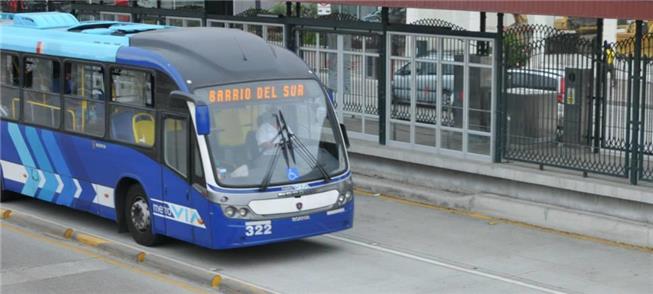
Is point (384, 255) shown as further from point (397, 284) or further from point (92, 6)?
point (92, 6)

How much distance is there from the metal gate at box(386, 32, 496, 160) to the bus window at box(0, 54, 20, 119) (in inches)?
240

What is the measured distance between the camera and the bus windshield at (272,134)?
41.0ft

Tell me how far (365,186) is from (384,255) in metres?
4.51

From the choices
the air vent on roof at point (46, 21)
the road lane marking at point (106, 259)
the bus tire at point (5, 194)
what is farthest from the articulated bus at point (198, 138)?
the bus tire at point (5, 194)

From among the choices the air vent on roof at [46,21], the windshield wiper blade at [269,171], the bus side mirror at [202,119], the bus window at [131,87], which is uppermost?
the air vent on roof at [46,21]

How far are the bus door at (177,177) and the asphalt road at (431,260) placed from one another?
0.52 m

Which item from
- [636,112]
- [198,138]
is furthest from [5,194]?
[636,112]

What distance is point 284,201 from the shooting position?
1258 centimetres

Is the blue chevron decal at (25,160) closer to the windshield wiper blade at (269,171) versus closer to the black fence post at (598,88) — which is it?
the windshield wiper blade at (269,171)

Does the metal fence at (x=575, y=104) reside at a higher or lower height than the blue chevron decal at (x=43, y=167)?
higher

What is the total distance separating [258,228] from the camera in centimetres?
1244

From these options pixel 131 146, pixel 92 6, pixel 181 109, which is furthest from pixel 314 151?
pixel 92 6

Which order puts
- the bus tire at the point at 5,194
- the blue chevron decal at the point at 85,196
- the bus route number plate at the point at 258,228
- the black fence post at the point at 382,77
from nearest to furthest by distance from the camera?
the bus route number plate at the point at 258,228, the blue chevron decal at the point at 85,196, the bus tire at the point at 5,194, the black fence post at the point at 382,77

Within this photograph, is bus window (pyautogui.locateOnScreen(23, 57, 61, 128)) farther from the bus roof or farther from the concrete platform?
the concrete platform
